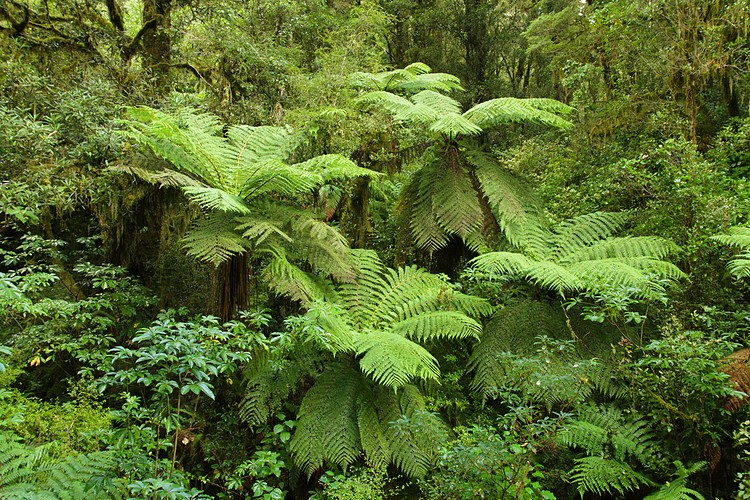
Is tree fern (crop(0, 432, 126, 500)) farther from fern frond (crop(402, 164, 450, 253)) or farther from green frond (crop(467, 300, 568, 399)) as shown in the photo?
fern frond (crop(402, 164, 450, 253))

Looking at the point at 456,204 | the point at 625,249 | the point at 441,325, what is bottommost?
the point at 441,325

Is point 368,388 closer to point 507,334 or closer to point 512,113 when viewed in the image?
point 507,334

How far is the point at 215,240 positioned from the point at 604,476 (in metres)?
2.61

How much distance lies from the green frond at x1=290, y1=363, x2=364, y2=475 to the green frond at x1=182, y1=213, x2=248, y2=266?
102 cm

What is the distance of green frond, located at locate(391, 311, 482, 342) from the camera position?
298 centimetres

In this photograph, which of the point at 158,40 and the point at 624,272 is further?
the point at 158,40

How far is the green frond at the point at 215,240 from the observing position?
2.81 metres

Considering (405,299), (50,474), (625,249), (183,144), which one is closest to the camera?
(50,474)

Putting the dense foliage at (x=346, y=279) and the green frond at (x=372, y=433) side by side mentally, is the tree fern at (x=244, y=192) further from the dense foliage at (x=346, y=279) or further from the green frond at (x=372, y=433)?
the green frond at (x=372, y=433)

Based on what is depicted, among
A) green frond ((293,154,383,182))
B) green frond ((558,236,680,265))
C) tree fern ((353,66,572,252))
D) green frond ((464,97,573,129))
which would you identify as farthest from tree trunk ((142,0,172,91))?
green frond ((558,236,680,265))

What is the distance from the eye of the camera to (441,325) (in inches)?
120

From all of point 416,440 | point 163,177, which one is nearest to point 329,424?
point 416,440

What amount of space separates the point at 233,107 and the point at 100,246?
1908 mm

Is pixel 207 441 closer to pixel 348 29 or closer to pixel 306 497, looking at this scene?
pixel 306 497
